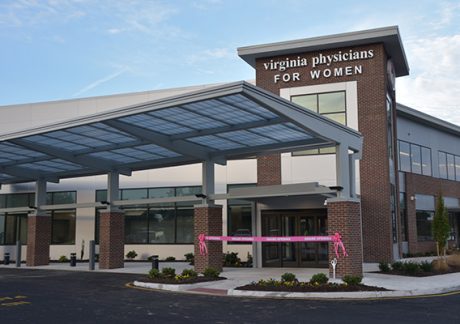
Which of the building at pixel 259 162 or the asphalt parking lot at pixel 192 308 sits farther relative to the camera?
the building at pixel 259 162

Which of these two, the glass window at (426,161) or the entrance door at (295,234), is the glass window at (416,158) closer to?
the glass window at (426,161)

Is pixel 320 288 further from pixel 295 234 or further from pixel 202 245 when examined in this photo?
pixel 295 234

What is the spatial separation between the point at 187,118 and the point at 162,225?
681 inches

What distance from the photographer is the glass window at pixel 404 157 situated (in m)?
33.8

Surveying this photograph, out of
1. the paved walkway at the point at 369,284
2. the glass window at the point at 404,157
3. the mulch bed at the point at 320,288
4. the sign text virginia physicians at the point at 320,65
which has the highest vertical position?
the sign text virginia physicians at the point at 320,65

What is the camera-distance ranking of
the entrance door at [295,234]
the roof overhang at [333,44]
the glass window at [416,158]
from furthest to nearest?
the glass window at [416,158] < the roof overhang at [333,44] < the entrance door at [295,234]

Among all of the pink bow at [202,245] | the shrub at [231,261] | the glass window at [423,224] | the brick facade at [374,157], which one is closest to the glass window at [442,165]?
the glass window at [423,224]

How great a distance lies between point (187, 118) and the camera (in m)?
18.5

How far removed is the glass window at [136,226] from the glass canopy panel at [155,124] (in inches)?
599

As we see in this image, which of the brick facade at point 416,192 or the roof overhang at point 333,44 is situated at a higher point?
the roof overhang at point 333,44

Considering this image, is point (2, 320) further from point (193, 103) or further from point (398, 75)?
point (398, 75)

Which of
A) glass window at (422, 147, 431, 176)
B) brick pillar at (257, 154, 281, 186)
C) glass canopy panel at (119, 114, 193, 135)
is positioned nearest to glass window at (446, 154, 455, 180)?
glass window at (422, 147, 431, 176)

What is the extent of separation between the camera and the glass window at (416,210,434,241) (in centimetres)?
3491

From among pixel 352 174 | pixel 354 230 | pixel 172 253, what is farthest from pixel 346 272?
pixel 172 253
